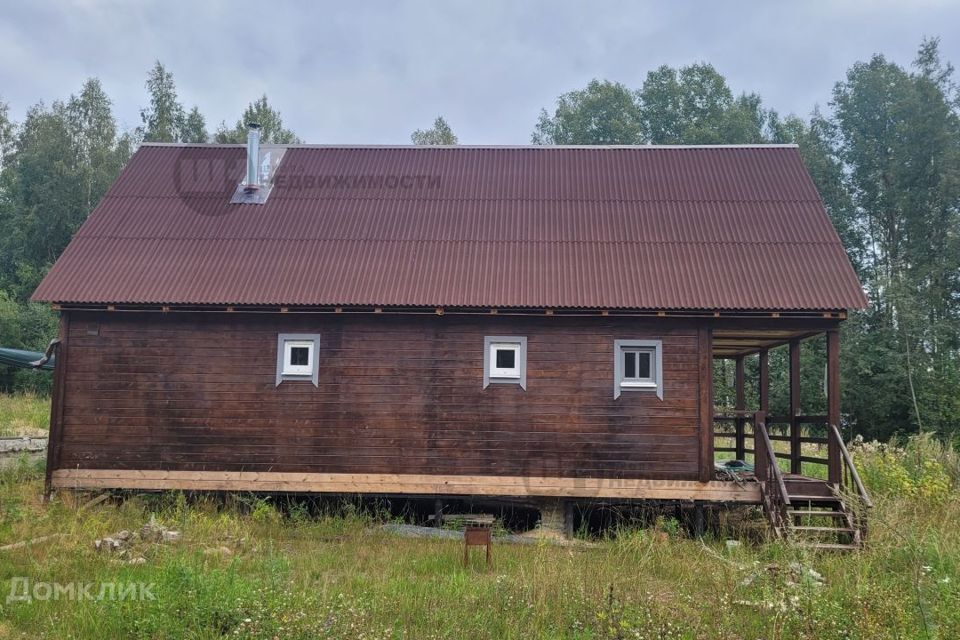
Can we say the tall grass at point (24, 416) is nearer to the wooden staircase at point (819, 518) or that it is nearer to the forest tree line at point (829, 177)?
the forest tree line at point (829, 177)

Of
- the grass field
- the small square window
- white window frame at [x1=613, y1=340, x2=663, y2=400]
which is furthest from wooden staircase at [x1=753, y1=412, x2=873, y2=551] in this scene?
the small square window

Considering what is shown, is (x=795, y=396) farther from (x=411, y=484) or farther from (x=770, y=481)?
(x=411, y=484)

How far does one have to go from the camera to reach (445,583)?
876 centimetres

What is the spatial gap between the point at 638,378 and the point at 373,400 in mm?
4212

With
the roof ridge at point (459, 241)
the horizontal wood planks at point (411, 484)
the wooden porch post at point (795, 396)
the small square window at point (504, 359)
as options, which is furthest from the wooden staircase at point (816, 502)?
the small square window at point (504, 359)

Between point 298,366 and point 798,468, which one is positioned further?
point 798,468

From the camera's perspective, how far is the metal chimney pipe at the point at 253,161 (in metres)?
15.6

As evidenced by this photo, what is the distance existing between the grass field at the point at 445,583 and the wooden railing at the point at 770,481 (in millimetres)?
577

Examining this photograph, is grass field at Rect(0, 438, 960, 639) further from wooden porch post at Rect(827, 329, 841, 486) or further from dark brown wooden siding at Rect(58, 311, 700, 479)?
dark brown wooden siding at Rect(58, 311, 700, 479)

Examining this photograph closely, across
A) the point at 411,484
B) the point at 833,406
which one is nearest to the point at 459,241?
the point at 411,484

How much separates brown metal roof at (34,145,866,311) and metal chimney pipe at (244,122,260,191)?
437 millimetres

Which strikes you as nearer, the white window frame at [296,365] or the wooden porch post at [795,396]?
the white window frame at [296,365]

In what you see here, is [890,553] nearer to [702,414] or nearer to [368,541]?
[702,414]

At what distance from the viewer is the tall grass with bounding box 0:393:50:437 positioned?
20.3 m
